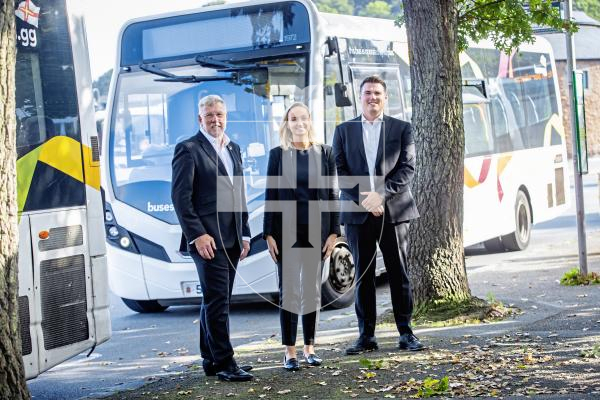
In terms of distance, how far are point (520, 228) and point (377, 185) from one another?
34.2 feet

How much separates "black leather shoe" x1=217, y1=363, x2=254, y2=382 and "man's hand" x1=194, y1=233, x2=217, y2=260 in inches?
33.8

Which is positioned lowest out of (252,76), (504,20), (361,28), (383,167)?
(383,167)

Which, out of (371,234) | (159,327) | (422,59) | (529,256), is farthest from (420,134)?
(529,256)

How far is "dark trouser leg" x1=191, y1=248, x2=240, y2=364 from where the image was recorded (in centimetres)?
832

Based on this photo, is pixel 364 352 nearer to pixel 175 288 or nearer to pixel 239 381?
pixel 239 381

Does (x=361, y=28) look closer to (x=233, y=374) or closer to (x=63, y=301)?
(x=233, y=374)

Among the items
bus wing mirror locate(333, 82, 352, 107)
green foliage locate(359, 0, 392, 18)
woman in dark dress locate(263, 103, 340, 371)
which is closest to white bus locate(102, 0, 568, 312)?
bus wing mirror locate(333, 82, 352, 107)

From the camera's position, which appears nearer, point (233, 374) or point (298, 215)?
point (233, 374)

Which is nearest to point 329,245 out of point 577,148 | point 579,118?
point 577,148

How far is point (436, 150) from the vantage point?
10.9 m

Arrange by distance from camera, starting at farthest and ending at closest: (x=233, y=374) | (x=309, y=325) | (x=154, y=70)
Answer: (x=154, y=70) < (x=309, y=325) < (x=233, y=374)

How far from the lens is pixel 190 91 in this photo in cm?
1305

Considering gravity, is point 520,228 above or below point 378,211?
below

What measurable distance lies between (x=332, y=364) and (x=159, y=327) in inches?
164
